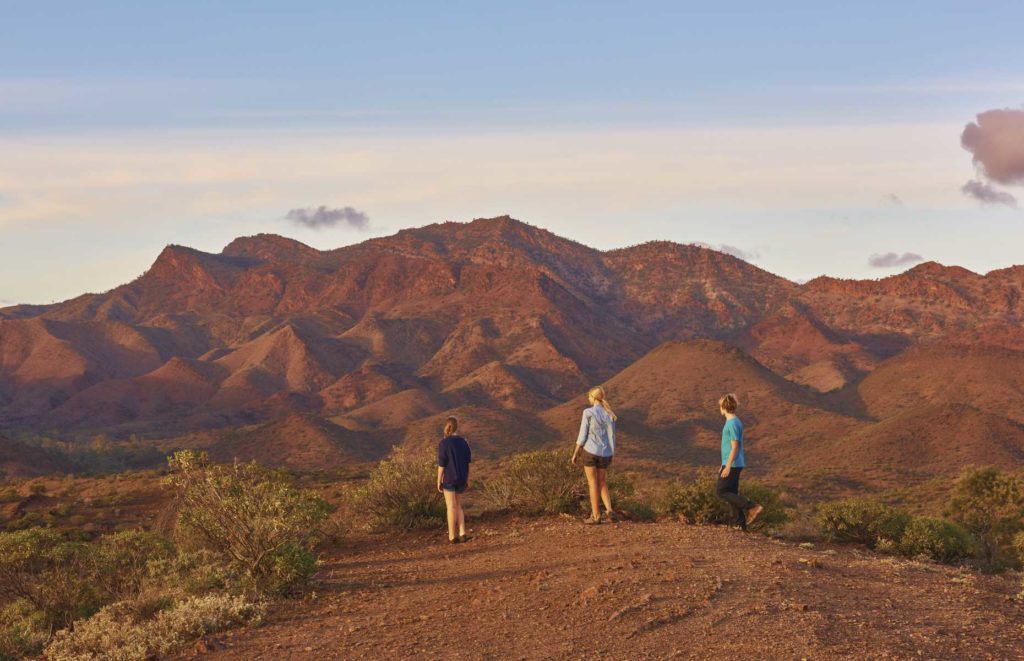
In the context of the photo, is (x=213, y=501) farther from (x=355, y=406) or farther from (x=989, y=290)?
(x=989, y=290)

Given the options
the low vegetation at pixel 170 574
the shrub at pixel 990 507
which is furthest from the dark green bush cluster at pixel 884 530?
the shrub at pixel 990 507

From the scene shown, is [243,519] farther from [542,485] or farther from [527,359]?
[527,359]

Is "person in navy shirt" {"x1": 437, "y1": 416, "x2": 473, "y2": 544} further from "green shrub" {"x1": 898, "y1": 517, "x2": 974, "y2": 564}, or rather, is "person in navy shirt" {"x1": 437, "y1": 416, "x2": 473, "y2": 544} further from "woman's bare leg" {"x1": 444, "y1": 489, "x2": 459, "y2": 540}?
"green shrub" {"x1": 898, "y1": 517, "x2": 974, "y2": 564}

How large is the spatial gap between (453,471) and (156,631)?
14.9 ft

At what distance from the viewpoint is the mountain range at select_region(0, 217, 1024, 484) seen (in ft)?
240

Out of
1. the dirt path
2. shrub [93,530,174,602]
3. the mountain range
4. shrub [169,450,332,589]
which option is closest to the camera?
the dirt path

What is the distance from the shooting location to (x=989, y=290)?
15112 centimetres

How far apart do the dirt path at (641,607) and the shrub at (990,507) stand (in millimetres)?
15306

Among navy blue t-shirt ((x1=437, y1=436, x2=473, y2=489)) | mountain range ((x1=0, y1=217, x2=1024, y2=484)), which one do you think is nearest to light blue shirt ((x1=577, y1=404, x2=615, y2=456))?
navy blue t-shirt ((x1=437, y1=436, x2=473, y2=489))

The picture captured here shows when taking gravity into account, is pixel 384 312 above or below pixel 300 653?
above

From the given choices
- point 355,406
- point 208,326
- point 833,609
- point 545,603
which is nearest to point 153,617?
point 545,603

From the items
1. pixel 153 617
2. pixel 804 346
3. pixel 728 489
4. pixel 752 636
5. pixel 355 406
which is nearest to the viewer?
pixel 752 636

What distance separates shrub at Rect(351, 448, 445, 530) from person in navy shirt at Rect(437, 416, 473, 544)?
1779mm

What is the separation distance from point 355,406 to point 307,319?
157 ft
